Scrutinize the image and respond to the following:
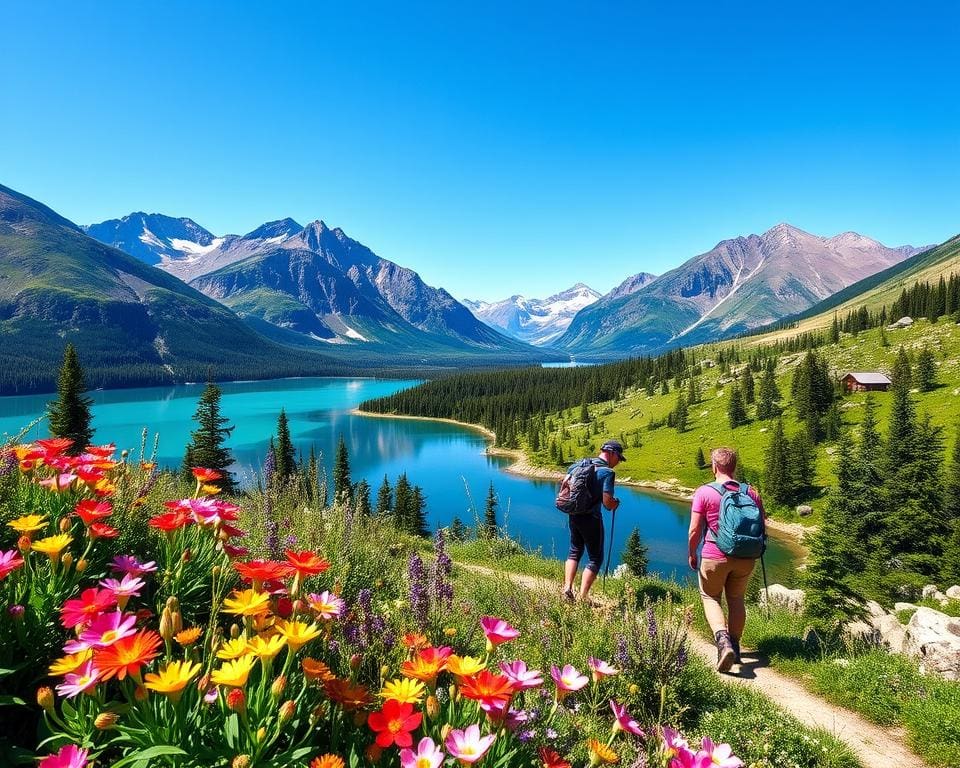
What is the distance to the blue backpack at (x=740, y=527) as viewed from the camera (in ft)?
19.9

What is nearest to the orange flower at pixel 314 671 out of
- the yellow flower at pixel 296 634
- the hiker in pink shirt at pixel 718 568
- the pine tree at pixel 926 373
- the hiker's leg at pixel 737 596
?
the yellow flower at pixel 296 634

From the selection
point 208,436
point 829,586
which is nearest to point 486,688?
point 829,586

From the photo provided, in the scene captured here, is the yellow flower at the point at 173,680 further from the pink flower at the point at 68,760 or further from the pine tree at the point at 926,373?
the pine tree at the point at 926,373

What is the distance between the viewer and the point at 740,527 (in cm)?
607

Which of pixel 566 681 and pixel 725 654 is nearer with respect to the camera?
pixel 566 681

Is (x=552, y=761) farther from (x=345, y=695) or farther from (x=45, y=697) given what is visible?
(x=45, y=697)

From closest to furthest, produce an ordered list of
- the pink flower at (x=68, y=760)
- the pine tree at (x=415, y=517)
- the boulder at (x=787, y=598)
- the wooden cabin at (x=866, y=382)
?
the pink flower at (x=68, y=760)
the boulder at (x=787, y=598)
the pine tree at (x=415, y=517)
the wooden cabin at (x=866, y=382)

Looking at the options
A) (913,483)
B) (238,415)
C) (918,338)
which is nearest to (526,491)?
(913,483)

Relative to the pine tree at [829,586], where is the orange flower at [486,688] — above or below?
above

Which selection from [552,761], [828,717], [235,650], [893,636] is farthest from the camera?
[893,636]

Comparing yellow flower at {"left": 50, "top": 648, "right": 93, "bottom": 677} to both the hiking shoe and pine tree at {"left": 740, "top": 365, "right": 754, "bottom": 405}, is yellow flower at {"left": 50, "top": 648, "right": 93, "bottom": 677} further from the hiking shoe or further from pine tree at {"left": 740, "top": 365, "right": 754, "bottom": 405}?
pine tree at {"left": 740, "top": 365, "right": 754, "bottom": 405}

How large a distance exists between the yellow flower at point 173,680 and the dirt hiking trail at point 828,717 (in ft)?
16.7

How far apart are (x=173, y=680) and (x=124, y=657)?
0.72 ft

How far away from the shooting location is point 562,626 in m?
4.61
